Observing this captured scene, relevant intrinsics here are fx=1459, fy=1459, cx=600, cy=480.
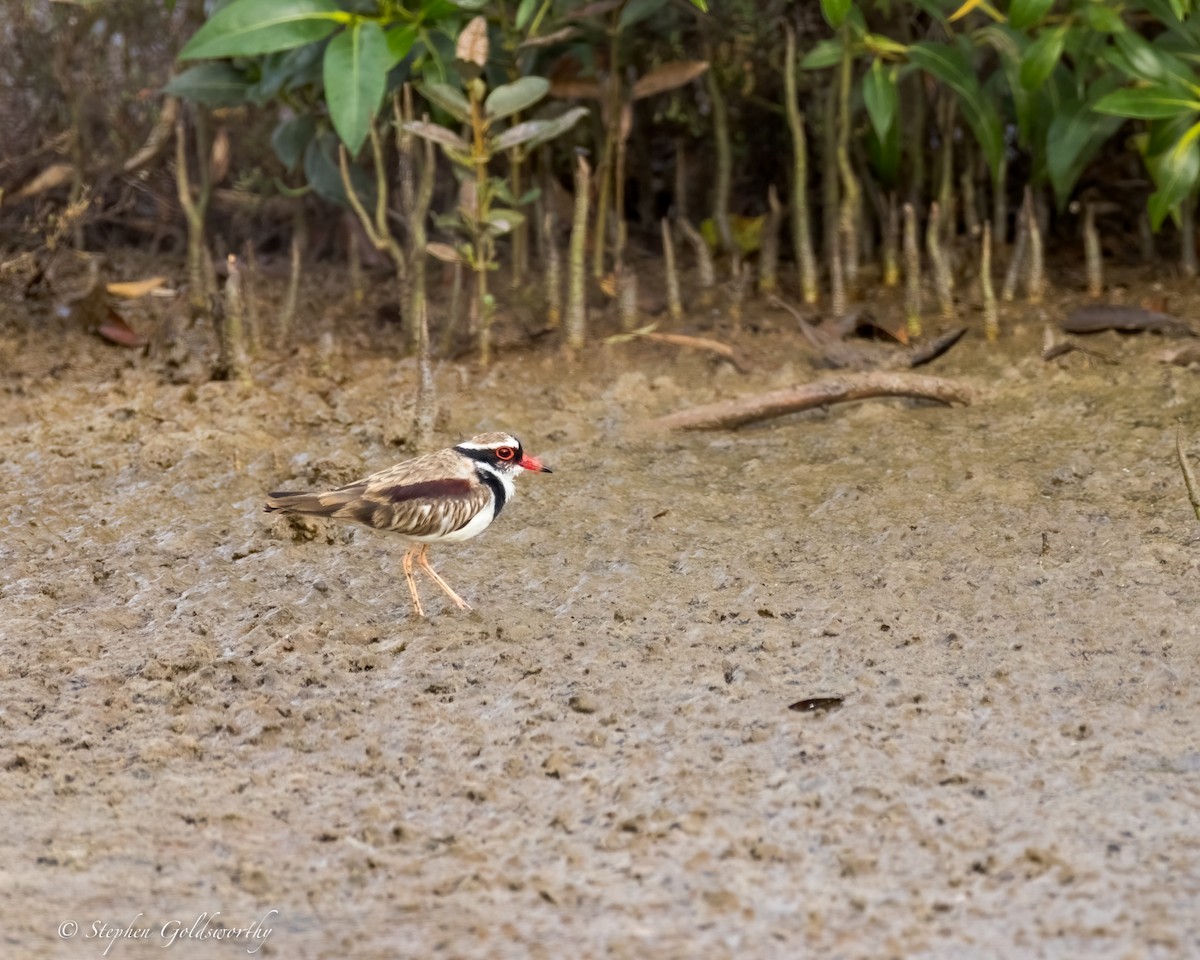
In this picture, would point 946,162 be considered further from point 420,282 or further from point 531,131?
point 420,282

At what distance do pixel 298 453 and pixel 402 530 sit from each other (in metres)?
1.23

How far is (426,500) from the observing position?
3.72 meters

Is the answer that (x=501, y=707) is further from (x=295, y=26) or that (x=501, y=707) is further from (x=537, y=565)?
(x=295, y=26)

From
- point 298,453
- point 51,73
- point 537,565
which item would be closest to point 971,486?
point 537,565

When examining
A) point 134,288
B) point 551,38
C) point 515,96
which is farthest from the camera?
point 134,288

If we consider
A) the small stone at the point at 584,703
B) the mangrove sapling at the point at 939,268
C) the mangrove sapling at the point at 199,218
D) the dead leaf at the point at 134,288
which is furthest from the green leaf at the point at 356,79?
the small stone at the point at 584,703

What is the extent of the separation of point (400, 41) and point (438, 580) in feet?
7.19

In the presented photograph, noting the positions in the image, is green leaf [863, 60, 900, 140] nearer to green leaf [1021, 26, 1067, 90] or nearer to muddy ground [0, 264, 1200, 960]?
green leaf [1021, 26, 1067, 90]

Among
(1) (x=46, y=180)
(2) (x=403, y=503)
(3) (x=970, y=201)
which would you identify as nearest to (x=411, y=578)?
(2) (x=403, y=503)

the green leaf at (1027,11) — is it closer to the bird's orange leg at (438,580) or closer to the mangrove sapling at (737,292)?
the mangrove sapling at (737,292)

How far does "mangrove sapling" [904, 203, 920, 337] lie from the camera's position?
5.40 meters

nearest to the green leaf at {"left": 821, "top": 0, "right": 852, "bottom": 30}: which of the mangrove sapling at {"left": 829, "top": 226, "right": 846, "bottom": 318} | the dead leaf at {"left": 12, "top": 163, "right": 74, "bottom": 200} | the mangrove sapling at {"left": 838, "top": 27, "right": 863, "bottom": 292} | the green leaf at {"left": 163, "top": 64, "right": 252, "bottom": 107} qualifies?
the mangrove sapling at {"left": 838, "top": 27, "right": 863, "bottom": 292}

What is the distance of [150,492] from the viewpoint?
4625 mm

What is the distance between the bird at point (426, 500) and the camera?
3.73 metres
